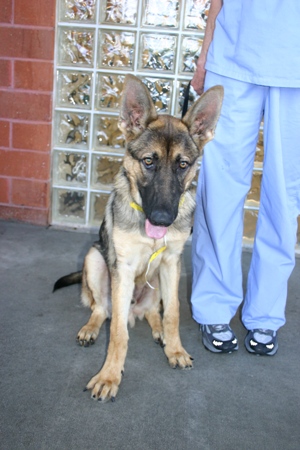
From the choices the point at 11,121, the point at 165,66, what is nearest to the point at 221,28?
the point at 165,66

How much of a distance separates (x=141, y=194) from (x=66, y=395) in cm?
104

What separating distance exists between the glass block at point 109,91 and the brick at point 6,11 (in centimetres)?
94

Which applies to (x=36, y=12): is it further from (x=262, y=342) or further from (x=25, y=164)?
(x=262, y=342)

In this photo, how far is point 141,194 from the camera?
2.45 metres

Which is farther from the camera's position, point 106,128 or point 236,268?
point 106,128

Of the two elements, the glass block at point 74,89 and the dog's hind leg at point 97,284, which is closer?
the dog's hind leg at point 97,284

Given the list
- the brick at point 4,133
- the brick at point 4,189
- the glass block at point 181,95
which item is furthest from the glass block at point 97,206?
the glass block at point 181,95

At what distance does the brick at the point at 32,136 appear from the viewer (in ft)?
14.7

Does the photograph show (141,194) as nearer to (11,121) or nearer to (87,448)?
(87,448)

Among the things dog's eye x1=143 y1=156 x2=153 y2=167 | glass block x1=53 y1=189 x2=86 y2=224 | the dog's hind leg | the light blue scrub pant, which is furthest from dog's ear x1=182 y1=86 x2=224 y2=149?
glass block x1=53 y1=189 x2=86 y2=224

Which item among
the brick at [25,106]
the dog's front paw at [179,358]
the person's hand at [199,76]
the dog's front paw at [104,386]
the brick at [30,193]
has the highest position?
the person's hand at [199,76]

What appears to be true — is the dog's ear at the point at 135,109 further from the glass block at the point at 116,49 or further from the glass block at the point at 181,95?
the glass block at the point at 116,49

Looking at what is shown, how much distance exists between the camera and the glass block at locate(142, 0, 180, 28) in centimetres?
421

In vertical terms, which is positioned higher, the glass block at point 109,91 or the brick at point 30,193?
the glass block at point 109,91
